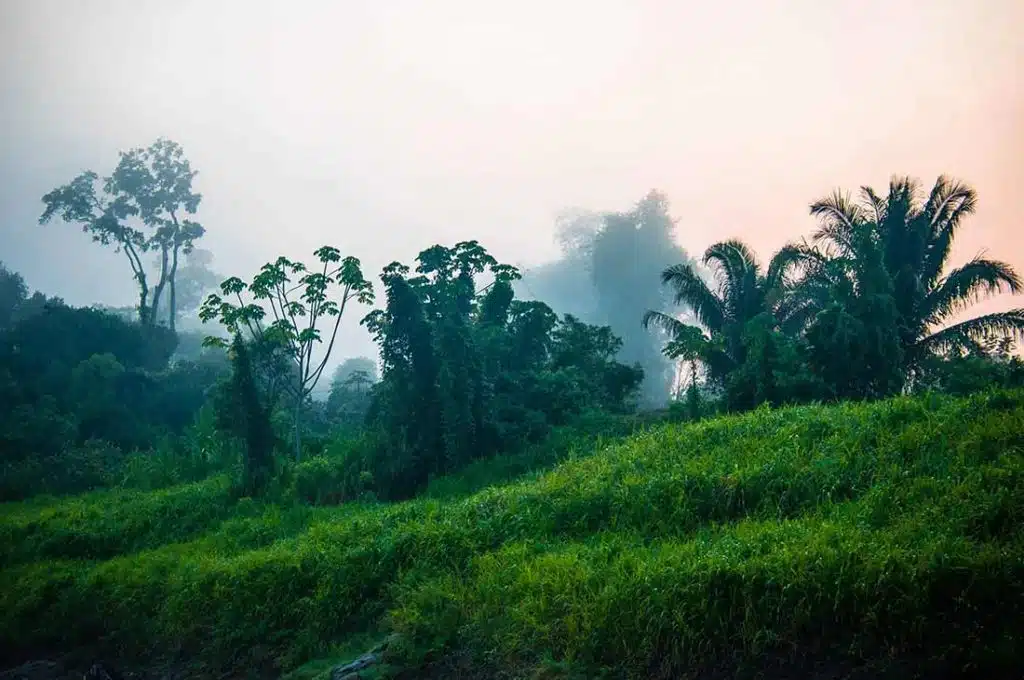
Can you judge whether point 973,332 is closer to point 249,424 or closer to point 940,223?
point 940,223

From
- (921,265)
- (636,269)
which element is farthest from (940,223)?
(636,269)

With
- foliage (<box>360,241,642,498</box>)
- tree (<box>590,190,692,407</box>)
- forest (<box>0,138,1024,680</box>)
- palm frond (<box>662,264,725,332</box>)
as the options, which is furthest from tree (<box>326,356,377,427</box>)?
tree (<box>590,190,692,407</box>)

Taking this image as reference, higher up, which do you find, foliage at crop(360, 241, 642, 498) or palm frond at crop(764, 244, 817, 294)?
palm frond at crop(764, 244, 817, 294)

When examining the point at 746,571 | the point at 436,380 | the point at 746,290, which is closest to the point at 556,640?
the point at 746,571

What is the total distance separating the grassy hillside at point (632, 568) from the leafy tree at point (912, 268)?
591 centimetres

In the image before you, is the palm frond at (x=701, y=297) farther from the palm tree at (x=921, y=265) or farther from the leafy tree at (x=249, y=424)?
the leafy tree at (x=249, y=424)

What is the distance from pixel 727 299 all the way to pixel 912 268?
4698mm

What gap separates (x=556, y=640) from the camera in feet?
23.3

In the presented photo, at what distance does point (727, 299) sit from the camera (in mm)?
21188

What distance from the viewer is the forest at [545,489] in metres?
6.56

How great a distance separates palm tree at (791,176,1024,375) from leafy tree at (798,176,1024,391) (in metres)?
0.02

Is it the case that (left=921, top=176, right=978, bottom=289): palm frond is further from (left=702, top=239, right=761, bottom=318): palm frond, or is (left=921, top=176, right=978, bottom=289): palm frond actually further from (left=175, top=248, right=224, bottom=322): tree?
(left=175, top=248, right=224, bottom=322): tree

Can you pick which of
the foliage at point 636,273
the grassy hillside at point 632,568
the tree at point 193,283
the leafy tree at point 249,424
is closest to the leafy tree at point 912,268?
the grassy hillside at point 632,568

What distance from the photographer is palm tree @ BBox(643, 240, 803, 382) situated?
64.4ft
